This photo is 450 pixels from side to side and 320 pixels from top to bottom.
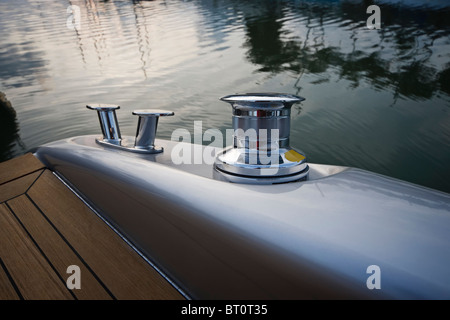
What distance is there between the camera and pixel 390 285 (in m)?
0.35

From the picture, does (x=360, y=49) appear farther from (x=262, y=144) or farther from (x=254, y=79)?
(x=262, y=144)

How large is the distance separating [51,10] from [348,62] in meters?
8.14

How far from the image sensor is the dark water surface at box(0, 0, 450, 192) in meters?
2.61

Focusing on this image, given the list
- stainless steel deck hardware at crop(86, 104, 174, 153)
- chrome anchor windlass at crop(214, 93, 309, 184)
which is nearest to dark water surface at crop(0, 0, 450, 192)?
stainless steel deck hardware at crop(86, 104, 174, 153)

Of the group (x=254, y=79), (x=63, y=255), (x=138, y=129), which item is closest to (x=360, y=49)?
(x=254, y=79)

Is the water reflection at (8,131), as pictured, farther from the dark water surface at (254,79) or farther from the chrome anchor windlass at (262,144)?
the chrome anchor windlass at (262,144)

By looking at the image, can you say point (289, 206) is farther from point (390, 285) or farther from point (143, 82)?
point (143, 82)

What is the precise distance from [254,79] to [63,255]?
3249 millimetres

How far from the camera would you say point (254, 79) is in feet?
11.8

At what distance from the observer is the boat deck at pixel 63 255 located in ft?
1.65

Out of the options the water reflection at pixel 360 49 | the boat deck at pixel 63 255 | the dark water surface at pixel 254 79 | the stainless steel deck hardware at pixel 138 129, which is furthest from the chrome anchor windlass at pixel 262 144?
the water reflection at pixel 360 49

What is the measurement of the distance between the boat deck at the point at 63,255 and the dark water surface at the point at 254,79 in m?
1.78

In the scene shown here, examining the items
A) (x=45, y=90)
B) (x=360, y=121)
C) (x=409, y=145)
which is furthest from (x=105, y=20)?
(x=409, y=145)

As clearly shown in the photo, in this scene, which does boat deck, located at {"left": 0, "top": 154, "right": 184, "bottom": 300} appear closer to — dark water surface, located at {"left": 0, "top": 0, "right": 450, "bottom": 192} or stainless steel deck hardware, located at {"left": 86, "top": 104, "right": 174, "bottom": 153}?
stainless steel deck hardware, located at {"left": 86, "top": 104, "right": 174, "bottom": 153}
